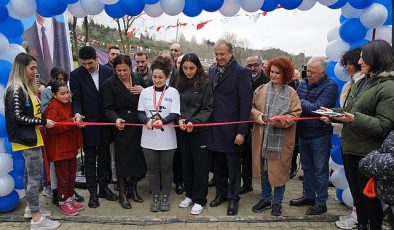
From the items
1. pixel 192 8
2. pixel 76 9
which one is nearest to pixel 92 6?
pixel 76 9

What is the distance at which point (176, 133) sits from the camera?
4152 millimetres

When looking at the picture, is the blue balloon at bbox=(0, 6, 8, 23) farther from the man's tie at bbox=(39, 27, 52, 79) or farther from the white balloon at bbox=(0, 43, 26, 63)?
the man's tie at bbox=(39, 27, 52, 79)

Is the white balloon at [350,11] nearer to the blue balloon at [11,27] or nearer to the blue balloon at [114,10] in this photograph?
the blue balloon at [114,10]

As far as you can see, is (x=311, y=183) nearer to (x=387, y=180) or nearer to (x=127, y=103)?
(x=387, y=180)

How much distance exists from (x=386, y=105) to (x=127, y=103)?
265cm

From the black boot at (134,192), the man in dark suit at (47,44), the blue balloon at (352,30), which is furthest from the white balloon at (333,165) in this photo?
the man in dark suit at (47,44)

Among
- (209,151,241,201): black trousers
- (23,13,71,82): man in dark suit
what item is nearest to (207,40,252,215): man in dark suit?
(209,151,241,201): black trousers

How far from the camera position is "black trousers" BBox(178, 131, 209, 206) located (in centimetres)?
405

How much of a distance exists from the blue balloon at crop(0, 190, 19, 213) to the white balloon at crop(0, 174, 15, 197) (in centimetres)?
11

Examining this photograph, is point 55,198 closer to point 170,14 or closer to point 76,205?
point 76,205

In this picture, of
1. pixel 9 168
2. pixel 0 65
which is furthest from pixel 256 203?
pixel 0 65

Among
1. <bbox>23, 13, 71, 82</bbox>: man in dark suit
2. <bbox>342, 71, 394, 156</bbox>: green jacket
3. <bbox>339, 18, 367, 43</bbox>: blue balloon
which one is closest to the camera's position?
<bbox>342, 71, 394, 156</bbox>: green jacket

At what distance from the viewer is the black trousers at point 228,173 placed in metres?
4.12

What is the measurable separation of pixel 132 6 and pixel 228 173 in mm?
2195
